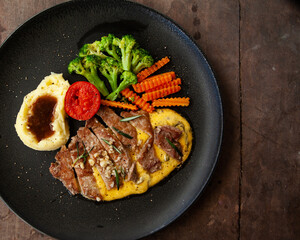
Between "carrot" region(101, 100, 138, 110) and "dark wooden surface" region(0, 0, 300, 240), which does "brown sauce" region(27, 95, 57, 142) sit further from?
"dark wooden surface" region(0, 0, 300, 240)

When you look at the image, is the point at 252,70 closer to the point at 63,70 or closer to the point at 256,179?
the point at 256,179

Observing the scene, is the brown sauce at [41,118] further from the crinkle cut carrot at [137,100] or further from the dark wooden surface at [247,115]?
the dark wooden surface at [247,115]

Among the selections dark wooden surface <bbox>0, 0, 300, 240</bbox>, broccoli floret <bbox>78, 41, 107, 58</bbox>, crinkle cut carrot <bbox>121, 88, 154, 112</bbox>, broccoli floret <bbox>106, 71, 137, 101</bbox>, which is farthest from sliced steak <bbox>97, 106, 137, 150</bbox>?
dark wooden surface <bbox>0, 0, 300, 240</bbox>

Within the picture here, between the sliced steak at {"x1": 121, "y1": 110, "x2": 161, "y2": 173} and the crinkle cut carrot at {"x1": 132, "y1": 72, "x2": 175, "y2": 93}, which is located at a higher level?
the crinkle cut carrot at {"x1": 132, "y1": 72, "x2": 175, "y2": 93}

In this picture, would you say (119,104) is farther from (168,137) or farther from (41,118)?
(41,118)

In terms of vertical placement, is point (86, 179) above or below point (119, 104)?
below

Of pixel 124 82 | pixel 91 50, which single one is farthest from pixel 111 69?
pixel 91 50

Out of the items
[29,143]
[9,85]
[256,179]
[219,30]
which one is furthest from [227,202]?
[9,85]
